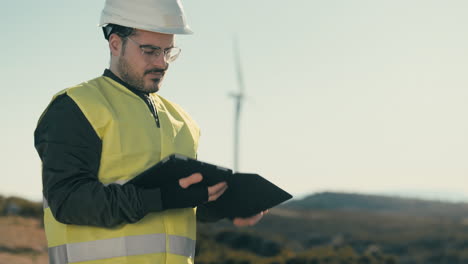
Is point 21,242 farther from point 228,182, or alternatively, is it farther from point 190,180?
point 190,180

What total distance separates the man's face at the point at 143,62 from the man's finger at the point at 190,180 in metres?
0.53

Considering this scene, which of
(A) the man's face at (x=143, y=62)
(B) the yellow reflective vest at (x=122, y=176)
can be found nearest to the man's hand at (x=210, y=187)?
(B) the yellow reflective vest at (x=122, y=176)

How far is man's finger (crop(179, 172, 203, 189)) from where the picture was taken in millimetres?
3355

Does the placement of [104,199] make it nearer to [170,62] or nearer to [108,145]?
[108,145]

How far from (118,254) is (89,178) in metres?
0.38

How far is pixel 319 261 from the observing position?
70.7 ft

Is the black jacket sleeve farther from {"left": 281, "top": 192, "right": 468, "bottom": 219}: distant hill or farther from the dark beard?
{"left": 281, "top": 192, "right": 468, "bottom": 219}: distant hill

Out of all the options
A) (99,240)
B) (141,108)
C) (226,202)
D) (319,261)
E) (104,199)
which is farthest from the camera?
(319,261)

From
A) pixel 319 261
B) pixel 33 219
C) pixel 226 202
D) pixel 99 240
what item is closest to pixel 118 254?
pixel 99 240

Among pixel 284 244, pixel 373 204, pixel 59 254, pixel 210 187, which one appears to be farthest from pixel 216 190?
pixel 373 204

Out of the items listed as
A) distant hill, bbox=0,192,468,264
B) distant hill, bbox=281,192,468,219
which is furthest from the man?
distant hill, bbox=281,192,468,219

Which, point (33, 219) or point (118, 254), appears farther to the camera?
point (33, 219)

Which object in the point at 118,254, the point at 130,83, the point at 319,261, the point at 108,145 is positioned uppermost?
the point at 130,83

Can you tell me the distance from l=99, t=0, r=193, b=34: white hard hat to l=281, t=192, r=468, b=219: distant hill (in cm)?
10917
